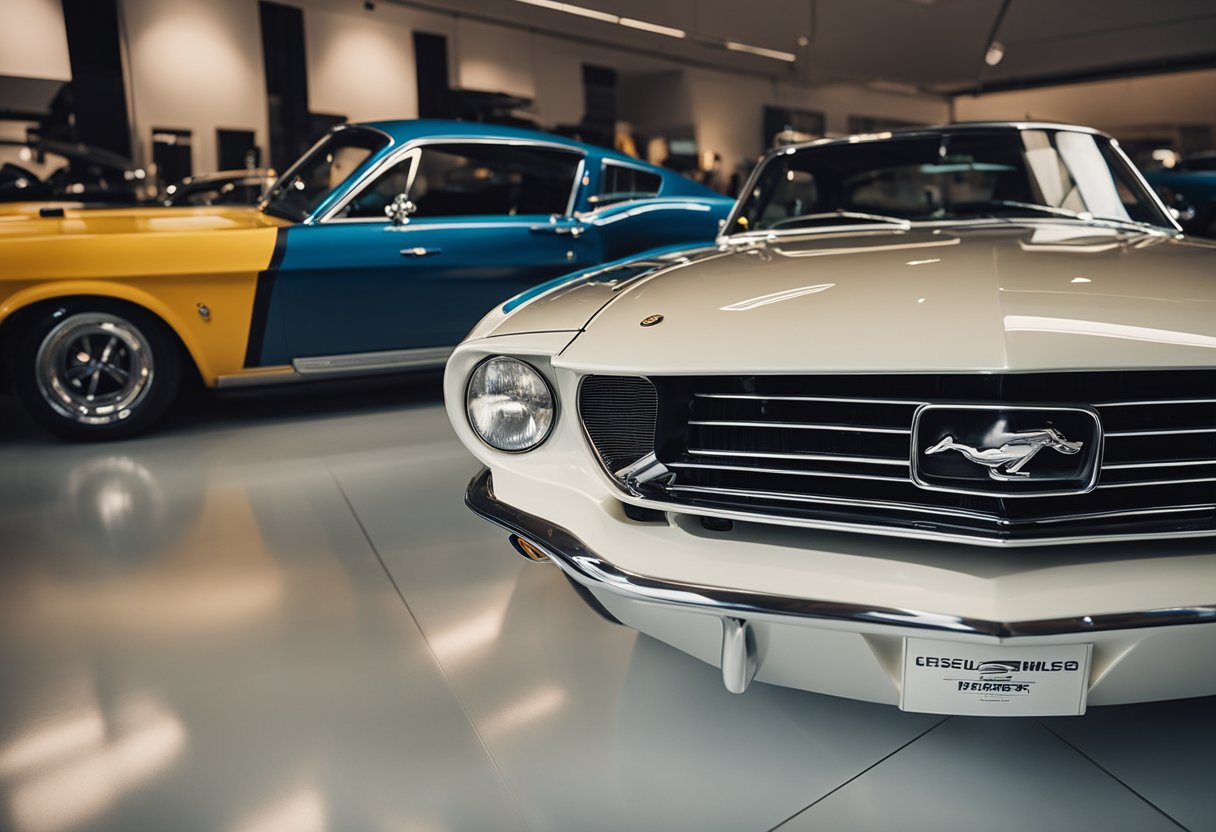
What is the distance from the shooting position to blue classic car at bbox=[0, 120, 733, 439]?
3.04m

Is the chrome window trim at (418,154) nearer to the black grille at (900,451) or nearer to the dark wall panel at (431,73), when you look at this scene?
the black grille at (900,451)

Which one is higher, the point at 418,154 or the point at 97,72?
the point at 97,72

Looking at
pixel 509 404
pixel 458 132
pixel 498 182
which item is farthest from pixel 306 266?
pixel 509 404

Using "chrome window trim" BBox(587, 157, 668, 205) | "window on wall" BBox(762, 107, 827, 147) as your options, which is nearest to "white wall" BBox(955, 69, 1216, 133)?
"window on wall" BBox(762, 107, 827, 147)

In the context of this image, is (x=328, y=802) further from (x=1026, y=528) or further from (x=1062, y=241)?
(x=1062, y=241)

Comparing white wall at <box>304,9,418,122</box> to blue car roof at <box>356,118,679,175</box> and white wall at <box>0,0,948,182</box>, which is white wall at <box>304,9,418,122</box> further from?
blue car roof at <box>356,118,679,175</box>

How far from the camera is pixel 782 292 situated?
4.51 feet

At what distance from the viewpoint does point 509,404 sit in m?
1.39

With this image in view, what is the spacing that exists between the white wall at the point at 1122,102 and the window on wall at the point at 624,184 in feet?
29.4

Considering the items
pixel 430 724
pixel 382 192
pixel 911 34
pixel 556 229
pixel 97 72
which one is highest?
pixel 911 34

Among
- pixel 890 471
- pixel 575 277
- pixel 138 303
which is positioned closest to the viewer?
pixel 890 471

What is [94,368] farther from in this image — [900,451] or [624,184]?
[900,451]

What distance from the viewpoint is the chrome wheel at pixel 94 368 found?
10.0 ft

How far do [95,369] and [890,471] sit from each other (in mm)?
3032
